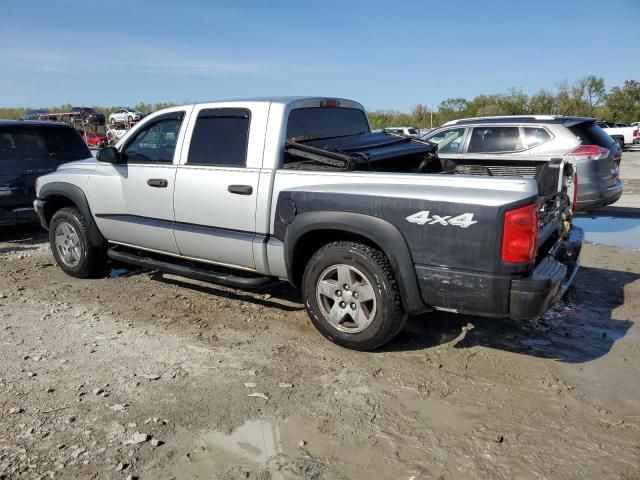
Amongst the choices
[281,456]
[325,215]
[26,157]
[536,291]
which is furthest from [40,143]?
[536,291]

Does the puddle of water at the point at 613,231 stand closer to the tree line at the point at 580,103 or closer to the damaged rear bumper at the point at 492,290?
the damaged rear bumper at the point at 492,290

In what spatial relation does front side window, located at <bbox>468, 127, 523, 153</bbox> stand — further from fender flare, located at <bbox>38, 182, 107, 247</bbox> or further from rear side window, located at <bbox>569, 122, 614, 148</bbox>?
fender flare, located at <bbox>38, 182, 107, 247</bbox>

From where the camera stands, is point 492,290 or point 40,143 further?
point 40,143

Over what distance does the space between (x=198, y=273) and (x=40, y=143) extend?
5.07 meters

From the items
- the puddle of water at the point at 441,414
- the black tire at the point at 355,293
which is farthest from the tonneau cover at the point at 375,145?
the puddle of water at the point at 441,414

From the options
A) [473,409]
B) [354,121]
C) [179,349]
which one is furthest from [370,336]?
[354,121]

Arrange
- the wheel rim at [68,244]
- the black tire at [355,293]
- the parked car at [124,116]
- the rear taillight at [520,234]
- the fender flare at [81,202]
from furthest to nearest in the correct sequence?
the parked car at [124,116]
the wheel rim at [68,244]
the fender flare at [81,202]
the black tire at [355,293]
the rear taillight at [520,234]

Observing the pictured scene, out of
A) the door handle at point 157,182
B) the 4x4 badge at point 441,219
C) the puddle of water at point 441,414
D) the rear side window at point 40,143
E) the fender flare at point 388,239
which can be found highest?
the rear side window at point 40,143

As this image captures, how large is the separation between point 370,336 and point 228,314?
1605mm

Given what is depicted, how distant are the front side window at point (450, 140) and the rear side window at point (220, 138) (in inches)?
194

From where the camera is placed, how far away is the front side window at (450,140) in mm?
8883

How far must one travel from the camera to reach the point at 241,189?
4.52 meters

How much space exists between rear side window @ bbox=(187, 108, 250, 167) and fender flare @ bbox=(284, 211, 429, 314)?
1.04m

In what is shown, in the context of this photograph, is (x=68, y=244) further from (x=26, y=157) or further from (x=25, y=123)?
(x=25, y=123)
